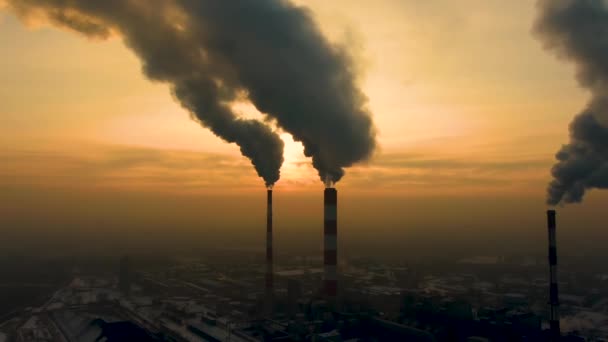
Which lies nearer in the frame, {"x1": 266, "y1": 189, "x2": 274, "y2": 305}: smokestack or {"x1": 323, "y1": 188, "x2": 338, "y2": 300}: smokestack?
{"x1": 323, "y1": 188, "x2": 338, "y2": 300}: smokestack

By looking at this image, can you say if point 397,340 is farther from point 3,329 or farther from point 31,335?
point 3,329

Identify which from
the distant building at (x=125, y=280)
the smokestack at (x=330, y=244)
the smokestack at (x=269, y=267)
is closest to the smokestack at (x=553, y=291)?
the smokestack at (x=330, y=244)

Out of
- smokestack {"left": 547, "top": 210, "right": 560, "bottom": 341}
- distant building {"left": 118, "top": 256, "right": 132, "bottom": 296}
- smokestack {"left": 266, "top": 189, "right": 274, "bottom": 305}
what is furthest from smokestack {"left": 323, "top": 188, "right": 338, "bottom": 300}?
distant building {"left": 118, "top": 256, "right": 132, "bottom": 296}

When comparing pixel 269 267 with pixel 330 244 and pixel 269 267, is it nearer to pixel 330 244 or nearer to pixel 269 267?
pixel 269 267

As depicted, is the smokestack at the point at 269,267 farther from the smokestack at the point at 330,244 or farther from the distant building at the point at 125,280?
the distant building at the point at 125,280

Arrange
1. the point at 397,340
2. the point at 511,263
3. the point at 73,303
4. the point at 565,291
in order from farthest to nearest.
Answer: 1. the point at 511,263
2. the point at 565,291
3. the point at 73,303
4. the point at 397,340

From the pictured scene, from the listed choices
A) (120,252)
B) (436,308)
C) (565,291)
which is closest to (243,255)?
(120,252)

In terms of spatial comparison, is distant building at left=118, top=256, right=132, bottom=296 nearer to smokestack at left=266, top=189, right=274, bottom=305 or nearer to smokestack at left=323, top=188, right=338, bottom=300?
smokestack at left=266, top=189, right=274, bottom=305

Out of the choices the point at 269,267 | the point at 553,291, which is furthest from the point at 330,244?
the point at 553,291
